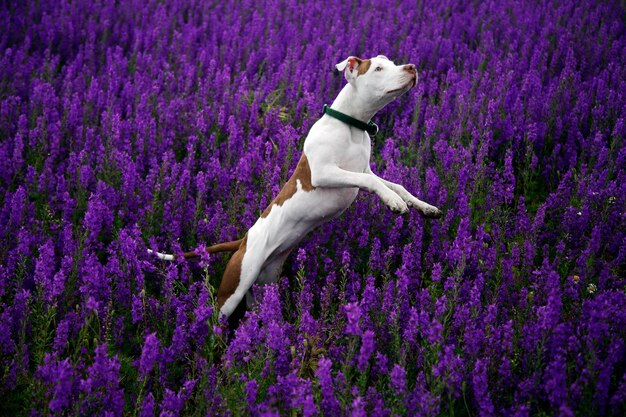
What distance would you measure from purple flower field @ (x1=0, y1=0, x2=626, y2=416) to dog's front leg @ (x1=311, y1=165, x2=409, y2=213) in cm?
30

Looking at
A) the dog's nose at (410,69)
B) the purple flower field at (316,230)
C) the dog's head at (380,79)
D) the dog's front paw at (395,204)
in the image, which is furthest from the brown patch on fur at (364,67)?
the purple flower field at (316,230)

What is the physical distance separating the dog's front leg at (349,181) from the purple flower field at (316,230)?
297mm

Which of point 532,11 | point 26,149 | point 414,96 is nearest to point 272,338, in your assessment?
point 26,149

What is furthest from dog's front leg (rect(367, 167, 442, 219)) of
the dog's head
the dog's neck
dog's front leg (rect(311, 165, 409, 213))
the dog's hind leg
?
the dog's hind leg

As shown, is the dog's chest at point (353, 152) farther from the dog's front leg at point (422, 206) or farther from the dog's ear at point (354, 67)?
the dog's ear at point (354, 67)

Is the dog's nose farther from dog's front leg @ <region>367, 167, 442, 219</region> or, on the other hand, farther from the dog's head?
dog's front leg @ <region>367, 167, 442, 219</region>

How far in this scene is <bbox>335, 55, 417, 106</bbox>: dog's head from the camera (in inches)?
122

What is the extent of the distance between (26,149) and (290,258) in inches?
100

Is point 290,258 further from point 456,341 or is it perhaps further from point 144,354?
point 144,354

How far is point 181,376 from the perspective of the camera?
2.82 meters

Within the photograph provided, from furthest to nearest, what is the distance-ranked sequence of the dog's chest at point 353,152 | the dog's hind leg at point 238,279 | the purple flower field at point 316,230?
the dog's hind leg at point 238,279, the dog's chest at point 353,152, the purple flower field at point 316,230

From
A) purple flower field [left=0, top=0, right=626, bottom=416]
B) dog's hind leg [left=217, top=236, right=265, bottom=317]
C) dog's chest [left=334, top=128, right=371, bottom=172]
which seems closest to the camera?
purple flower field [left=0, top=0, right=626, bottom=416]

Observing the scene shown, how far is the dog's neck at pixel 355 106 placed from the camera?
10.6ft

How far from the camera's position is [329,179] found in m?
3.12
